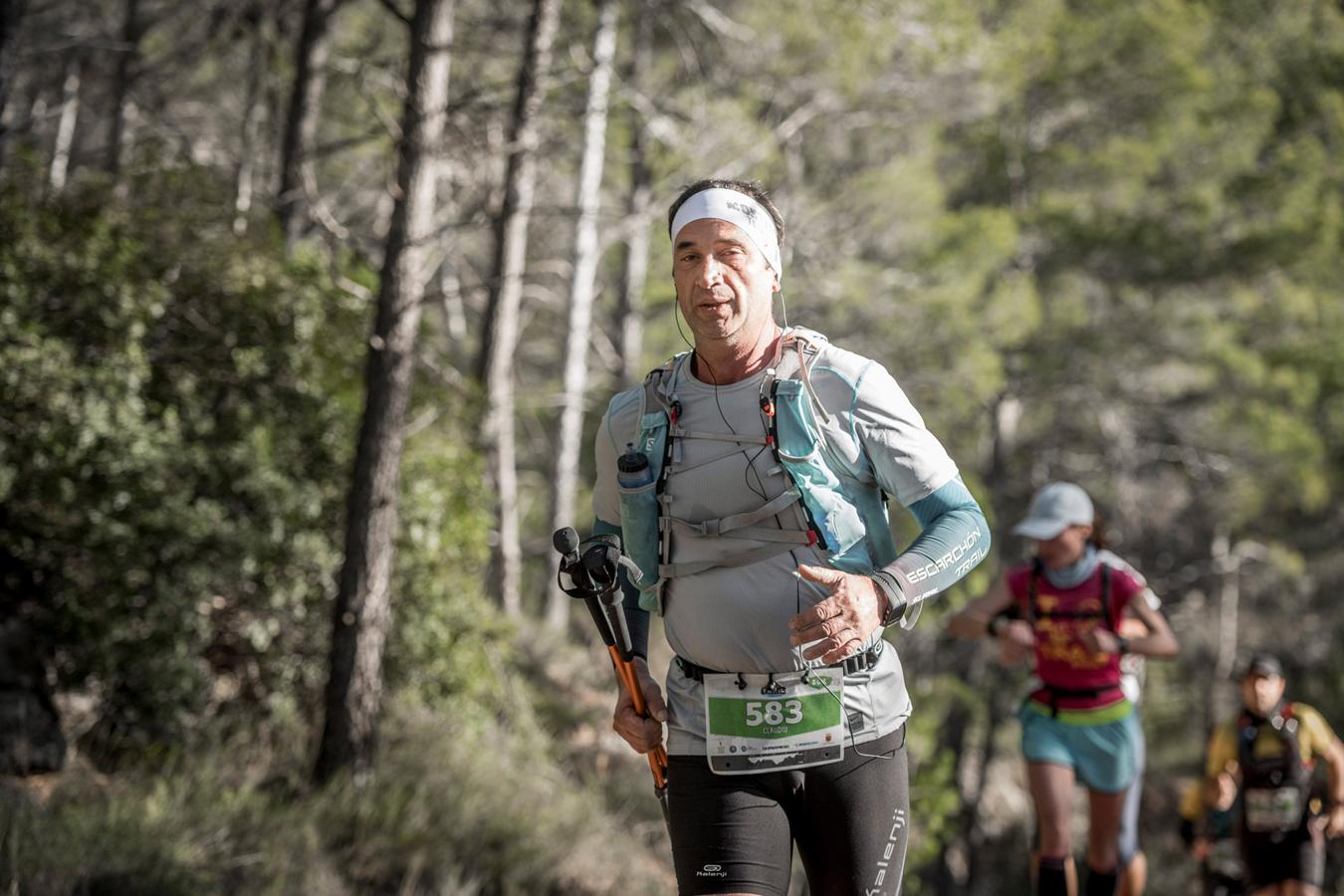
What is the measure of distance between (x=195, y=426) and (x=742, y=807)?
18.2 ft

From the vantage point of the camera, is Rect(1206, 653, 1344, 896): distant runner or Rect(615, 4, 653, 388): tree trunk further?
Rect(615, 4, 653, 388): tree trunk

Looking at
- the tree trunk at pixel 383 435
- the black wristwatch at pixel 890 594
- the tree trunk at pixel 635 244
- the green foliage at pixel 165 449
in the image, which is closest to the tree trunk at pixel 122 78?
the tree trunk at pixel 635 244

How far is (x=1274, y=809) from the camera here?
7.04m

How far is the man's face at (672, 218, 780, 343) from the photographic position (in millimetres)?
3072

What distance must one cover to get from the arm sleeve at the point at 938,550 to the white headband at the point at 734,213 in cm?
70

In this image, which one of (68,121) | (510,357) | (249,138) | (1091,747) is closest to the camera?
(1091,747)

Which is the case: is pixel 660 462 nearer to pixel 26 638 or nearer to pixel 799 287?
pixel 26 638

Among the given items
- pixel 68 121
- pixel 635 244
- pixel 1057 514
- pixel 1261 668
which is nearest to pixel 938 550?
pixel 1057 514

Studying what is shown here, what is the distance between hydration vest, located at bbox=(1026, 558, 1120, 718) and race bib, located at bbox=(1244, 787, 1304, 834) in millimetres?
1580

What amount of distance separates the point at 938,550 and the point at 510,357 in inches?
366

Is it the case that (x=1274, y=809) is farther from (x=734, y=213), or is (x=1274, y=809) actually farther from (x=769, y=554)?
(x=734, y=213)

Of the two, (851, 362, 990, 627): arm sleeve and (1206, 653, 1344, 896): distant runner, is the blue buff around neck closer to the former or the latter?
(1206, 653, 1344, 896): distant runner

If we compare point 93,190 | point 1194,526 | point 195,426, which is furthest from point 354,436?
point 1194,526

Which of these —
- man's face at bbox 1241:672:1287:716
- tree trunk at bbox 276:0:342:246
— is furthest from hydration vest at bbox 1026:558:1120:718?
tree trunk at bbox 276:0:342:246
